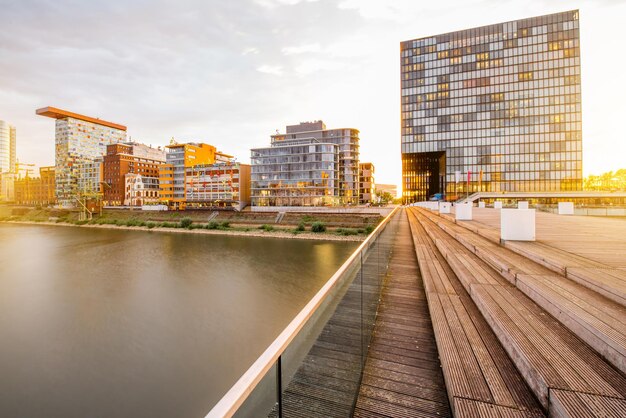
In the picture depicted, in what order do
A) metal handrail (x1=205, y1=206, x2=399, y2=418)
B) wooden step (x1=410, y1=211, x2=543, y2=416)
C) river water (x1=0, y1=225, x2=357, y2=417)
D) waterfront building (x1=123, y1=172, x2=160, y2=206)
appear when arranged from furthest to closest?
1. waterfront building (x1=123, y1=172, x2=160, y2=206)
2. river water (x1=0, y1=225, x2=357, y2=417)
3. wooden step (x1=410, y1=211, x2=543, y2=416)
4. metal handrail (x1=205, y1=206, x2=399, y2=418)

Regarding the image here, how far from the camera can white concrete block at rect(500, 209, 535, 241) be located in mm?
6598

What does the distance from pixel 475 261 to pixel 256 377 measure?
5.83m

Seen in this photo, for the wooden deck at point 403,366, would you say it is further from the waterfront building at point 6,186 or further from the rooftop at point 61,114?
the waterfront building at point 6,186

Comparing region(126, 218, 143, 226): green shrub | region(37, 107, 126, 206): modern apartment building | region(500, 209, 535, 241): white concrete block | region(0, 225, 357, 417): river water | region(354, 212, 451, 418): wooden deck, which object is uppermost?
region(37, 107, 126, 206): modern apartment building

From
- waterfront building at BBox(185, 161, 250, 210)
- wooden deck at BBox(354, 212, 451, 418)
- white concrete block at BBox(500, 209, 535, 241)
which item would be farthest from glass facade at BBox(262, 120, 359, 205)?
wooden deck at BBox(354, 212, 451, 418)

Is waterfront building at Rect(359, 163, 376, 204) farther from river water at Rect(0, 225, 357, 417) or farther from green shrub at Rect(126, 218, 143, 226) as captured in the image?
green shrub at Rect(126, 218, 143, 226)

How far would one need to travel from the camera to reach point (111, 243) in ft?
138

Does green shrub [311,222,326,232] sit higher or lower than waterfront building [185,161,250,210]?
lower

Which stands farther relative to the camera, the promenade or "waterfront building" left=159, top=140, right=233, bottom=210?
"waterfront building" left=159, top=140, right=233, bottom=210

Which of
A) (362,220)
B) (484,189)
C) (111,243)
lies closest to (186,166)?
(111,243)

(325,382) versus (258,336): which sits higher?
(325,382)

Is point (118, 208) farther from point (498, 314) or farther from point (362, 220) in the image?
point (498, 314)

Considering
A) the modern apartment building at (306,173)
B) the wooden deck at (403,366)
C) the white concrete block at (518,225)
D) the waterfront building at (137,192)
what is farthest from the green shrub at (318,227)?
the waterfront building at (137,192)

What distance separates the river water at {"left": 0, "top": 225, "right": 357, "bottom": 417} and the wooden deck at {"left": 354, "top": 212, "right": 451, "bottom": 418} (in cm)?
901
